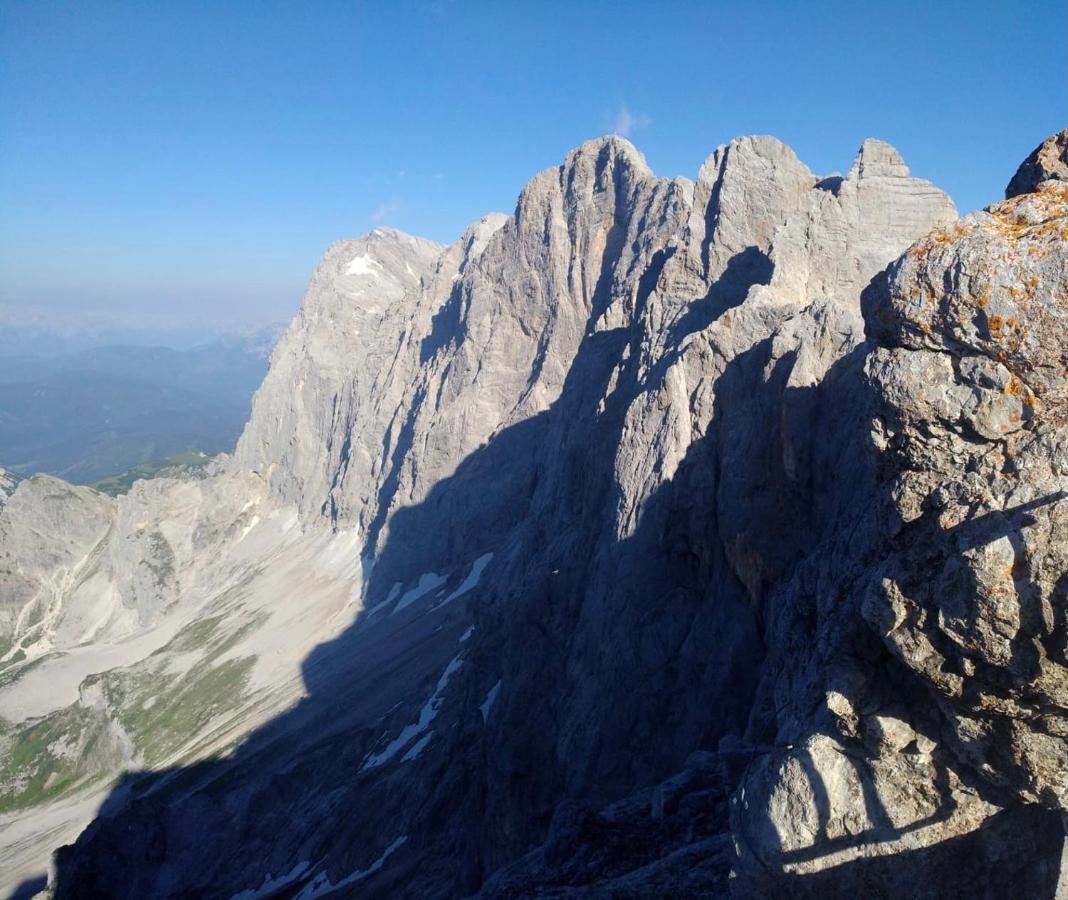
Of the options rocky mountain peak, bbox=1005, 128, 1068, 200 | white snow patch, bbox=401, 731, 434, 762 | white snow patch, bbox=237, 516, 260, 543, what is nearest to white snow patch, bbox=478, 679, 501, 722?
white snow patch, bbox=401, 731, 434, 762

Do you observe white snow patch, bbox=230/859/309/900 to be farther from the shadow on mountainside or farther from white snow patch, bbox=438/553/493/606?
white snow patch, bbox=438/553/493/606

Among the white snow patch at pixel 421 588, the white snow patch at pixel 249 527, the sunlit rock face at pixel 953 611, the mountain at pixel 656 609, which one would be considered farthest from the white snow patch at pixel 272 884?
the white snow patch at pixel 249 527

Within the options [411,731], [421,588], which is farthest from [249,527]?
[411,731]

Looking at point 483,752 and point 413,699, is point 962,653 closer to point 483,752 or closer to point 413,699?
point 483,752

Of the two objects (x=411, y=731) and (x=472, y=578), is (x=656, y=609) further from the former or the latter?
(x=472, y=578)

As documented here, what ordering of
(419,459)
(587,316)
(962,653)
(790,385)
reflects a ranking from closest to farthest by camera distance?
(962,653), (790,385), (587,316), (419,459)

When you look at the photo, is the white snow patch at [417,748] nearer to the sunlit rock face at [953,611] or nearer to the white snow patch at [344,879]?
the white snow patch at [344,879]

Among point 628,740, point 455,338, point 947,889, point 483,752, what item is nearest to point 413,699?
point 483,752
